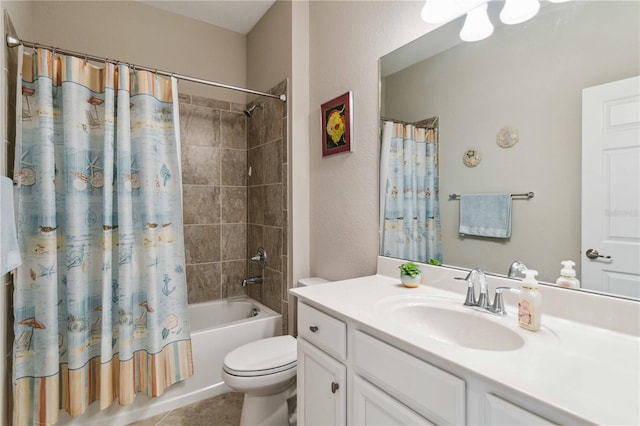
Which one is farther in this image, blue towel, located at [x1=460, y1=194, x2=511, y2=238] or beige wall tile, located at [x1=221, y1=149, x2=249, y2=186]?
beige wall tile, located at [x1=221, y1=149, x2=249, y2=186]

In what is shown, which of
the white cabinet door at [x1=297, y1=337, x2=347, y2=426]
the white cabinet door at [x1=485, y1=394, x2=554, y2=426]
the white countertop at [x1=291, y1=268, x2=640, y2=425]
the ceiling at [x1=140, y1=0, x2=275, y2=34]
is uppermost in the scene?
the ceiling at [x1=140, y1=0, x2=275, y2=34]

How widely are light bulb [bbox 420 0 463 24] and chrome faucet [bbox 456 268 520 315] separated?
3.38 feet

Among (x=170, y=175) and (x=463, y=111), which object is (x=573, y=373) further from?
(x=170, y=175)

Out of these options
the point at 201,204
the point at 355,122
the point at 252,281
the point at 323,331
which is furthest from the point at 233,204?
the point at 323,331

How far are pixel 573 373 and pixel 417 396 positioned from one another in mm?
348

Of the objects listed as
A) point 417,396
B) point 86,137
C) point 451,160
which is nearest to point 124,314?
point 86,137

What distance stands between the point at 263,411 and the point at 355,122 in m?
1.63

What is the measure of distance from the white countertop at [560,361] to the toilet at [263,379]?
26.7 inches

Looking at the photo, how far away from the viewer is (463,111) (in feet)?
4.16

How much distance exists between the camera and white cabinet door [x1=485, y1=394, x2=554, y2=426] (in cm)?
58

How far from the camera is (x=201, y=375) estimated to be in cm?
198

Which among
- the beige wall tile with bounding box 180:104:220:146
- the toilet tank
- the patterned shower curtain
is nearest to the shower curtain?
the toilet tank

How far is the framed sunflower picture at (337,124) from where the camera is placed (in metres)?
1.77

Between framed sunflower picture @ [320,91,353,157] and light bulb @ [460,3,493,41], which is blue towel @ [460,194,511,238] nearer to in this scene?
light bulb @ [460,3,493,41]
